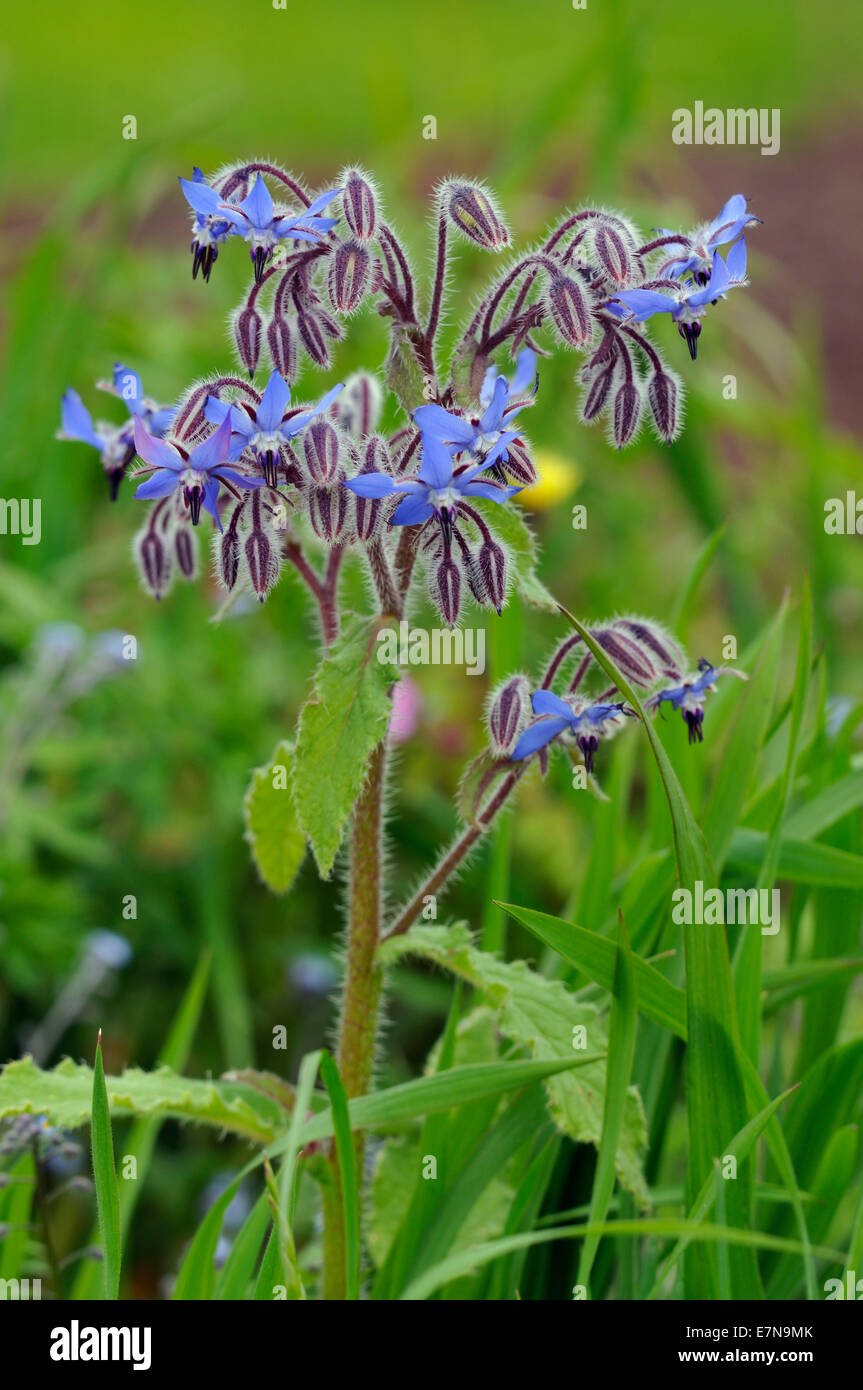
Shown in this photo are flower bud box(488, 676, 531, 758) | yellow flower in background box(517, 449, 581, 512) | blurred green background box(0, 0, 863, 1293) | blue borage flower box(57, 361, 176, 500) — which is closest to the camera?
flower bud box(488, 676, 531, 758)

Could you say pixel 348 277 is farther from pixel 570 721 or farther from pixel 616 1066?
pixel 616 1066

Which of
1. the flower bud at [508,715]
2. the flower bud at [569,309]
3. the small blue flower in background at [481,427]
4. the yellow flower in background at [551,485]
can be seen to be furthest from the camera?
the yellow flower in background at [551,485]

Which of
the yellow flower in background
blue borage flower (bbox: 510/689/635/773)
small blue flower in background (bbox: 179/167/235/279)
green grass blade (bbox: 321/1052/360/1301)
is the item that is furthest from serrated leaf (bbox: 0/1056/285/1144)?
the yellow flower in background

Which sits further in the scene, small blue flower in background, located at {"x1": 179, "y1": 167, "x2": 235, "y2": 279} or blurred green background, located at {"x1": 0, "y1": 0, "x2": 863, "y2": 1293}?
blurred green background, located at {"x1": 0, "y1": 0, "x2": 863, "y2": 1293}

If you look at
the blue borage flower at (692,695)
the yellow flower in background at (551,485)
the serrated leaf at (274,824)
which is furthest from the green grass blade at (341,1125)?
the yellow flower in background at (551,485)

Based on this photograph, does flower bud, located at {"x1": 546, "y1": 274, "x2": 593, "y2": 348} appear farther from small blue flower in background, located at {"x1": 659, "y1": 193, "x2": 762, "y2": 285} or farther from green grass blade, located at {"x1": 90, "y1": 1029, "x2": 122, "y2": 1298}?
green grass blade, located at {"x1": 90, "y1": 1029, "x2": 122, "y2": 1298}

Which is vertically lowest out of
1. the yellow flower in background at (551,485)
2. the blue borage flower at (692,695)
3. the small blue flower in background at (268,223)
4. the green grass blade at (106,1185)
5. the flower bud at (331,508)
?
the green grass blade at (106,1185)

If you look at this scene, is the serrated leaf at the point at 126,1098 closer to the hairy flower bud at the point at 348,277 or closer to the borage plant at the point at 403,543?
the borage plant at the point at 403,543
